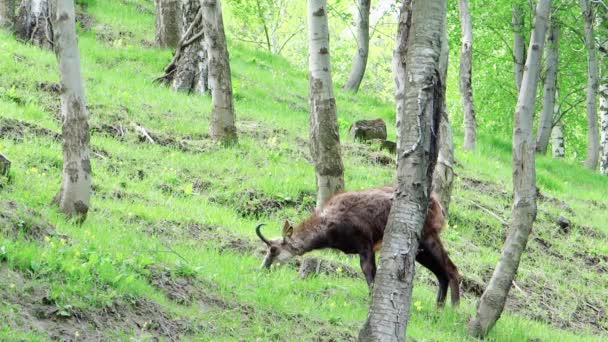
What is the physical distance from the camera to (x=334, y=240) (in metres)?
10.7

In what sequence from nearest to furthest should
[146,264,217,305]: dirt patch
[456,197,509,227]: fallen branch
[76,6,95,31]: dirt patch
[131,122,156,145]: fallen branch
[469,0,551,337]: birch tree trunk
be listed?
[146,264,217,305]: dirt patch < [469,0,551,337]: birch tree trunk < [131,122,156,145]: fallen branch < [456,197,509,227]: fallen branch < [76,6,95,31]: dirt patch

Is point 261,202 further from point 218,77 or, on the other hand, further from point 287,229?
point 218,77

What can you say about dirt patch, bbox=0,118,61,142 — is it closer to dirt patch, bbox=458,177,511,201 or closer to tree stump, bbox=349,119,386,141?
tree stump, bbox=349,119,386,141

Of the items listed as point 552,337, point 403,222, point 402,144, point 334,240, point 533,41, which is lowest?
point 552,337

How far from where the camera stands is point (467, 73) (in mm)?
20781

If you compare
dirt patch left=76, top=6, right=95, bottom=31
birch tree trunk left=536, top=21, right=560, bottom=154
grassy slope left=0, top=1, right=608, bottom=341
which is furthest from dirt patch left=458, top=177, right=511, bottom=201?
dirt patch left=76, top=6, right=95, bottom=31

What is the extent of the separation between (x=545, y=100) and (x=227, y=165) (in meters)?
14.4

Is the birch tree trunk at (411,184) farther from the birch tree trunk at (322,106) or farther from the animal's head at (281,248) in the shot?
the birch tree trunk at (322,106)

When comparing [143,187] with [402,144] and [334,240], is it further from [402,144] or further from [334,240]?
[402,144]

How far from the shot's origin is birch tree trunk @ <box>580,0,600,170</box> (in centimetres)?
2541

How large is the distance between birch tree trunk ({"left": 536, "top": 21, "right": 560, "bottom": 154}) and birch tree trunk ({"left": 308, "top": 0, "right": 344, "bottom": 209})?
14758 millimetres

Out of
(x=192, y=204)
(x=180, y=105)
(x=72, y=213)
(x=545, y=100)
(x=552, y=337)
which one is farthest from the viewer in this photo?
(x=545, y=100)

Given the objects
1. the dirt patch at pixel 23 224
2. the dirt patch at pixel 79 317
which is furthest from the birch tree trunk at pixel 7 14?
the dirt patch at pixel 79 317

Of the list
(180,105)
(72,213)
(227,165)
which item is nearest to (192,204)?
(227,165)
